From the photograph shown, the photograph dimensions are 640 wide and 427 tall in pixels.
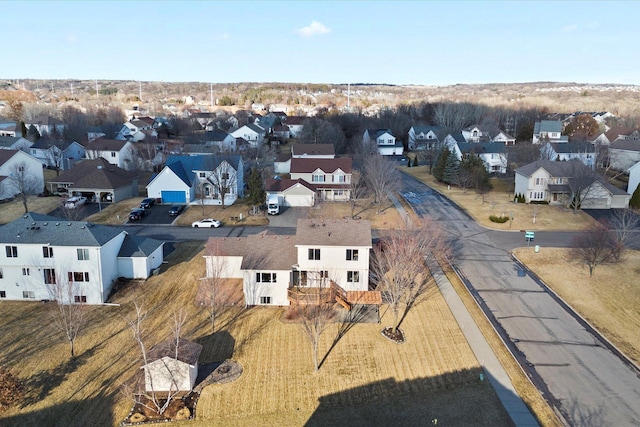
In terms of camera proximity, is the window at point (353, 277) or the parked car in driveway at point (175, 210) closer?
the window at point (353, 277)

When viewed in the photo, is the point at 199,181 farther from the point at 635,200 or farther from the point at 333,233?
the point at 635,200

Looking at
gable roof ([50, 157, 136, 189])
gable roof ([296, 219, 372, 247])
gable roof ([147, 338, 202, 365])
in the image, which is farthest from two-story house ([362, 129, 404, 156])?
gable roof ([147, 338, 202, 365])

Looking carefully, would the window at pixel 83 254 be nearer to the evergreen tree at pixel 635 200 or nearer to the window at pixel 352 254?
the window at pixel 352 254

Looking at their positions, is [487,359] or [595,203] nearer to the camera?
[487,359]

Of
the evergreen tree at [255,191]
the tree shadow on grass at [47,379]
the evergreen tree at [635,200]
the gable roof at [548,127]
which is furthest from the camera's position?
the gable roof at [548,127]

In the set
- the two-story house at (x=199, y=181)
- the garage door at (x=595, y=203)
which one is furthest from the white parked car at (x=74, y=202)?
the garage door at (x=595, y=203)

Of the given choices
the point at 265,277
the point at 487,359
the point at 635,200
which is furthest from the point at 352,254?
the point at 635,200

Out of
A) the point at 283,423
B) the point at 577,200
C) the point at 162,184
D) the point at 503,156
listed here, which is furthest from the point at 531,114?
the point at 283,423
